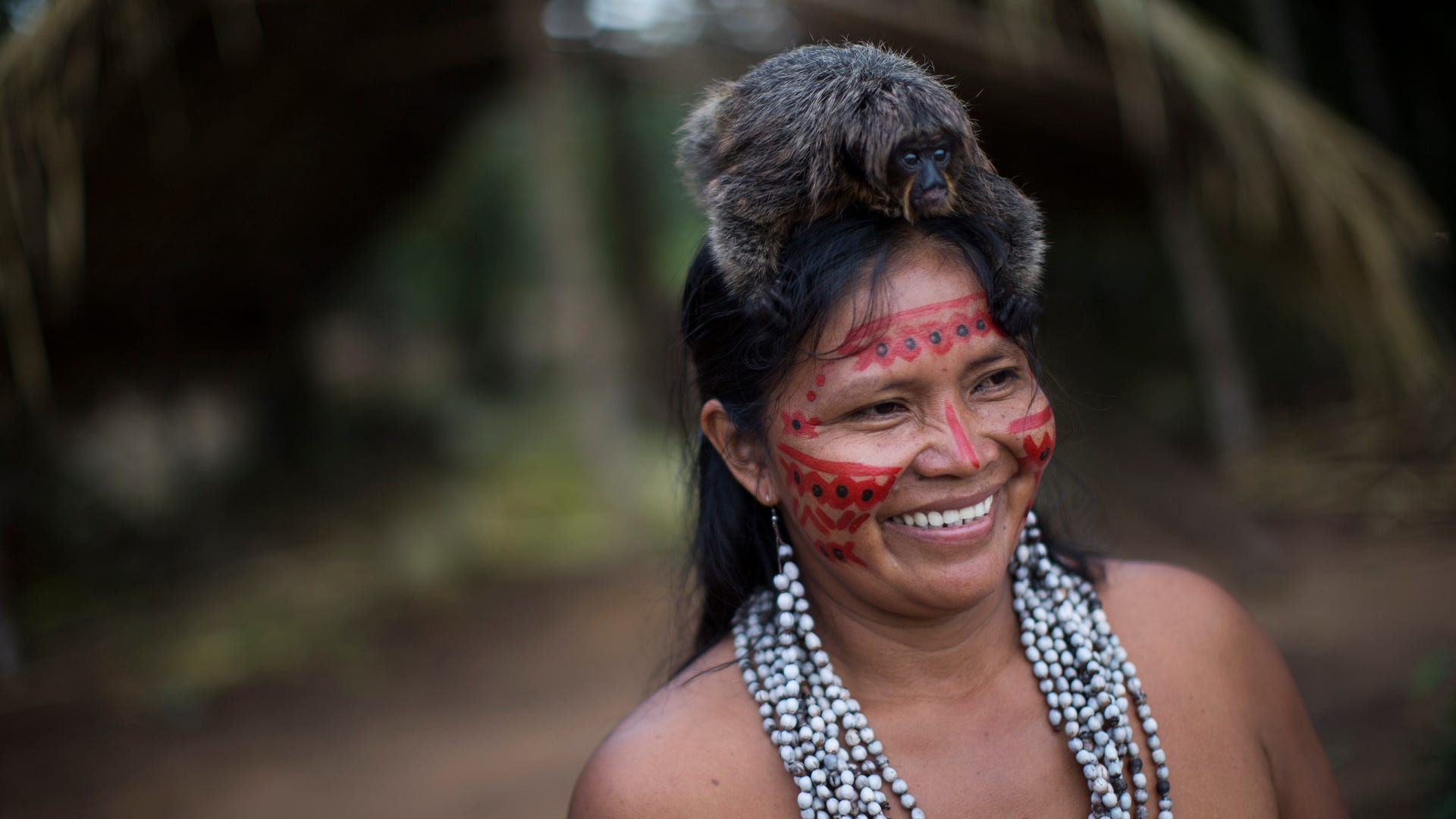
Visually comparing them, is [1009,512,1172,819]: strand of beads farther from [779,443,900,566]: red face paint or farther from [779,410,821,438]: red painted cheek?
[779,410,821,438]: red painted cheek

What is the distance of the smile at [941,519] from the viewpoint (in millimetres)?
1493

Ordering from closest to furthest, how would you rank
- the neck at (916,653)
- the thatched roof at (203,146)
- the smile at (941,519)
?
the smile at (941,519) → the neck at (916,653) → the thatched roof at (203,146)

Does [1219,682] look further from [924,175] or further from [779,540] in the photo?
[924,175]

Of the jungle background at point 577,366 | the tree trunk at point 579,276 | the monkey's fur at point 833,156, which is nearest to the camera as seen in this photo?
the monkey's fur at point 833,156

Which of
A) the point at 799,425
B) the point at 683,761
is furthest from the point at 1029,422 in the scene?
the point at 683,761

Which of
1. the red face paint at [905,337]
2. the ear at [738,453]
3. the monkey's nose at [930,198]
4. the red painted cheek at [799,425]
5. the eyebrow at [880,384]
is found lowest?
the ear at [738,453]

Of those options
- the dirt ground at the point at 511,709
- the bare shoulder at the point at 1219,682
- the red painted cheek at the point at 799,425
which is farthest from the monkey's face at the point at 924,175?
the dirt ground at the point at 511,709

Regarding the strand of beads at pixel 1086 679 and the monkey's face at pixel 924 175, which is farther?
the strand of beads at pixel 1086 679

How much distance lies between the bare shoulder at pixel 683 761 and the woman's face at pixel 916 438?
1.01 ft

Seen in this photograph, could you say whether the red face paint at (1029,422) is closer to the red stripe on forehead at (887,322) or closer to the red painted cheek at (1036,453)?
the red painted cheek at (1036,453)

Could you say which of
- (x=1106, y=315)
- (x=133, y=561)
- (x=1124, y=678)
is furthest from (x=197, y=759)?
(x=1106, y=315)

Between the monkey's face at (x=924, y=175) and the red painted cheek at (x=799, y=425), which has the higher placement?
the monkey's face at (x=924, y=175)

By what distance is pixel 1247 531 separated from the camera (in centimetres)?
503

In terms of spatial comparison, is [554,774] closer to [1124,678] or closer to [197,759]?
[197,759]
